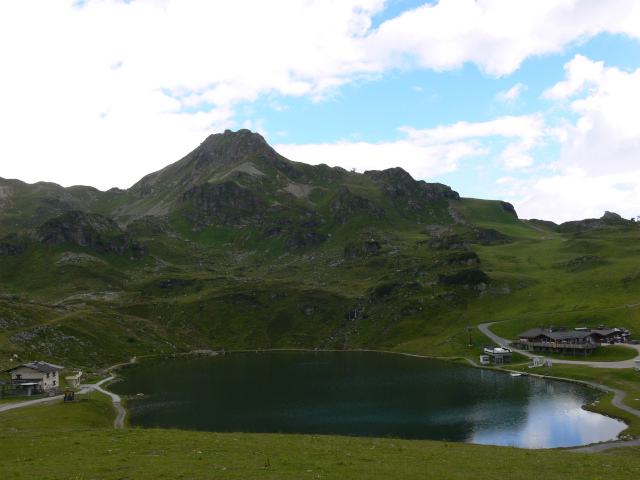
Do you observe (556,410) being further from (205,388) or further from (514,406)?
(205,388)

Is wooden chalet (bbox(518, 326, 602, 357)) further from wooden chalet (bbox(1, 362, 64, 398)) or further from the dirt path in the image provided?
wooden chalet (bbox(1, 362, 64, 398))

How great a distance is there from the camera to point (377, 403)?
3322 inches

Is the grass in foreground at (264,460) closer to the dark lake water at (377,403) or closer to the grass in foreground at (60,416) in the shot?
the grass in foreground at (60,416)

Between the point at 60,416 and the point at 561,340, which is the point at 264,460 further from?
the point at 561,340

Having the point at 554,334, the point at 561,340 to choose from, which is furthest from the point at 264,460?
the point at 554,334

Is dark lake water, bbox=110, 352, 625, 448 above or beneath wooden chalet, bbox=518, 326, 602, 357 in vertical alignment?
beneath

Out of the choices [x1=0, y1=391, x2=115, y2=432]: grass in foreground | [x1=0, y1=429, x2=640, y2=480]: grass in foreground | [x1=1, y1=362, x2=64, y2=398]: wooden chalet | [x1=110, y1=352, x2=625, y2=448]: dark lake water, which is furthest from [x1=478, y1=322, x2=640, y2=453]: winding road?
[x1=1, y1=362, x2=64, y2=398]: wooden chalet

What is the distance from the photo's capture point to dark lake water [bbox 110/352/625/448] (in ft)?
206

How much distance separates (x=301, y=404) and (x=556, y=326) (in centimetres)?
9953

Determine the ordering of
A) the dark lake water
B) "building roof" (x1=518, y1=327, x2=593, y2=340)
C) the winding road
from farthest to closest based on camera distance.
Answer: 1. "building roof" (x1=518, y1=327, x2=593, y2=340)
2. the dark lake water
3. the winding road

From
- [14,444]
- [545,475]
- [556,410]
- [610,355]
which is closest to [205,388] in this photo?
[14,444]

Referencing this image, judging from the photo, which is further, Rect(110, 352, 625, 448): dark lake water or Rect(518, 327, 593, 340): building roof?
Rect(518, 327, 593, 340): building roof

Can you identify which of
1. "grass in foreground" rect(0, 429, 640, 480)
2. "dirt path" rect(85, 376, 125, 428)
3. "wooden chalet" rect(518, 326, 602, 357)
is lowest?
"dirt path" rect(85, 376, 125, 428)

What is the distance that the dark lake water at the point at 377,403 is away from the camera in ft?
206
